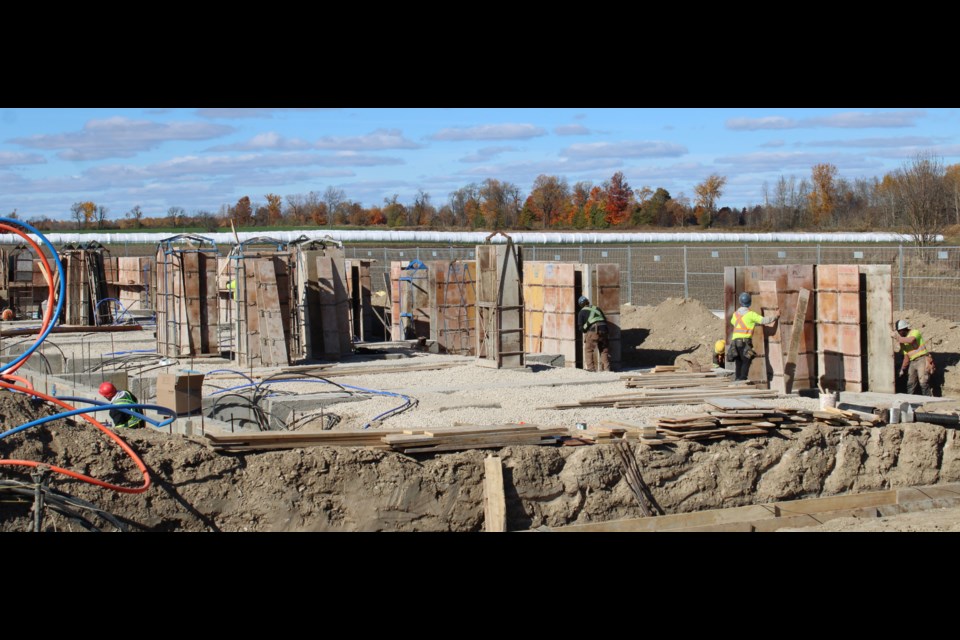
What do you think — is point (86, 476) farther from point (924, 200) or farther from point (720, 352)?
point (924, 200)

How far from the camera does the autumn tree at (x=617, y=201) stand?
83.0 meters

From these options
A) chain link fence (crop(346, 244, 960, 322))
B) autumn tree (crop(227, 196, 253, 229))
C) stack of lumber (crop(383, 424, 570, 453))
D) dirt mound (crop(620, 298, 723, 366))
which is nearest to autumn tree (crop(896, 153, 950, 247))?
chain link fence (crop(346, 244, 960, 322))

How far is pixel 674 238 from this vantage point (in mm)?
64938

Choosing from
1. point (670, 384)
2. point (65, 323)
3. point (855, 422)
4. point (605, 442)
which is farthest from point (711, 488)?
point (65, 323)

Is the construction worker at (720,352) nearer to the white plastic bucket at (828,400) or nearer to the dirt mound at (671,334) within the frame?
the white plastic bucket at (828,400)

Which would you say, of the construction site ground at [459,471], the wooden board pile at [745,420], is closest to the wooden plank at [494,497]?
the construction site ground at [459,471]

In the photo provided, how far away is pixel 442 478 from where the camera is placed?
38.1ft

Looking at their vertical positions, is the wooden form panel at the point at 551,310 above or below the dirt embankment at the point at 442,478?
above

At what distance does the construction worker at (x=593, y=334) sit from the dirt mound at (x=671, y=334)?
10.7ft

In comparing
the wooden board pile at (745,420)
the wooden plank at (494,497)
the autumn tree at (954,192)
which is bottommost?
the wooden plank at (494,497)

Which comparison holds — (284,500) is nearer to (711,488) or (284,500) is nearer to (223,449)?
(223,449)

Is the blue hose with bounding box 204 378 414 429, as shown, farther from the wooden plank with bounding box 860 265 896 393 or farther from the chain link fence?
the chain link fence

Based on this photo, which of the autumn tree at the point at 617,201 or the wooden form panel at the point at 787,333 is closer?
the wooden form panel at the point at 787,333

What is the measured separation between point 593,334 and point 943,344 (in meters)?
7.55
